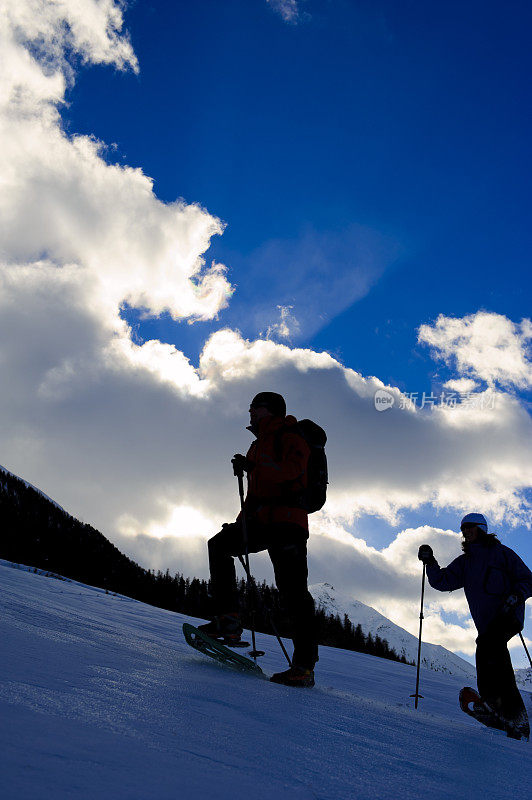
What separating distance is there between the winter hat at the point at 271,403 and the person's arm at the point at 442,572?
2202mm

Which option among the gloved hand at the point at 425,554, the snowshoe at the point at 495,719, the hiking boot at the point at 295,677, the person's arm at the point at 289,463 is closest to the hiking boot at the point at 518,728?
the snowshoe at the point at 495,719

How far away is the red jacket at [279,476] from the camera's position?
12.5 ft

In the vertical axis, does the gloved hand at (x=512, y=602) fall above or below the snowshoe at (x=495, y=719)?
above

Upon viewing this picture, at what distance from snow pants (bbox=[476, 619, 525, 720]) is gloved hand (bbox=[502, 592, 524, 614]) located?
12 cm

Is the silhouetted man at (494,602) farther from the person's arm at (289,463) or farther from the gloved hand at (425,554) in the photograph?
the person's arm at (289,463)

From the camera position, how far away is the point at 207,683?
2.56 metres

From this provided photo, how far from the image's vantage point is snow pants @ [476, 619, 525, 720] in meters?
4.26

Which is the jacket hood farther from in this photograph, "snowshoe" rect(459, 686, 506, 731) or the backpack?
"snowshoe" rect(459, 686, 506, 731)

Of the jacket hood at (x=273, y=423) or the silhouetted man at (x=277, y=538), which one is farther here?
the jacket hood at (x=273, y=423)

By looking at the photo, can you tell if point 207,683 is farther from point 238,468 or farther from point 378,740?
point 238,468

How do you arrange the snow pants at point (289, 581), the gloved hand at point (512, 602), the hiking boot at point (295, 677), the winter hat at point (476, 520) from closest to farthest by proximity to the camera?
the hiking boot at point (295, 677), the snow pants at point (289, 581), the gloved hand at point (512, 602), the winter hat at point (476, 520)

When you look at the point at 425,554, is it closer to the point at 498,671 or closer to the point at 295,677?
the point at 498,671

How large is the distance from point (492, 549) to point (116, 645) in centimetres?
331

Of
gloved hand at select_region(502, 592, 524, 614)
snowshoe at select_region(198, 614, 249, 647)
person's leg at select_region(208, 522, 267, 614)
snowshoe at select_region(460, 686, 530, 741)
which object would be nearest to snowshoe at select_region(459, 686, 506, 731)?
snowshoe at select_region(460, 686, 530, 741)
